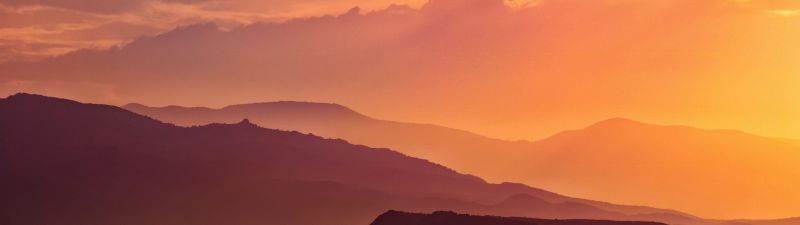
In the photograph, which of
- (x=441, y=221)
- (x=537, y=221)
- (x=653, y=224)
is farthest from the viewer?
(x=653, y=224)

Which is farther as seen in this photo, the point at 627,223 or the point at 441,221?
the point at 627,223

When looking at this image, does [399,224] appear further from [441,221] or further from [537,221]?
[537,221]

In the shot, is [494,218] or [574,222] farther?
[574,222]

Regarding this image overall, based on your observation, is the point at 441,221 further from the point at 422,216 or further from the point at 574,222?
the point at 574,222

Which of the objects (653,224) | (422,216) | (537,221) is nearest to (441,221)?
(422,216)

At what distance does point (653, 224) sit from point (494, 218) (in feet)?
107

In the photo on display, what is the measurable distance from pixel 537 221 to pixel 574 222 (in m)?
10.6

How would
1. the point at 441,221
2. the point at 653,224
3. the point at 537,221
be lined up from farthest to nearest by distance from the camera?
the point at 653,224, the point at 537,221, the point at 441,221

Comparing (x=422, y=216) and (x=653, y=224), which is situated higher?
(x=653, y=224)

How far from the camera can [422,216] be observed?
444 feet

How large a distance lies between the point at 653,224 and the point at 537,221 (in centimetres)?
2049

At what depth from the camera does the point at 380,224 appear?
135375mm

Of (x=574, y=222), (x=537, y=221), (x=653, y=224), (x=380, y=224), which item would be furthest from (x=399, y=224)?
(x=653, y=224)

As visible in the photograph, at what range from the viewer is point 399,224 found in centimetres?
13425
